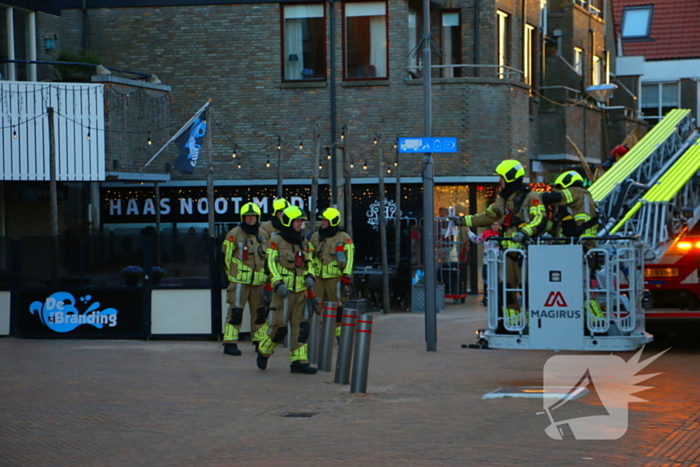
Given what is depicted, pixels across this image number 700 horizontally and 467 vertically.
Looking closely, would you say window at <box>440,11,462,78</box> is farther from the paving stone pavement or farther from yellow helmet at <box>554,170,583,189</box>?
yellow helmet at <box>554,170,583,189</box>

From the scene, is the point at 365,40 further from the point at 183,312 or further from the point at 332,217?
the point at 332,217

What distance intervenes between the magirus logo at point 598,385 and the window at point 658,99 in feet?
88.8

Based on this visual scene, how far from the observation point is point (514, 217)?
12.0 metres

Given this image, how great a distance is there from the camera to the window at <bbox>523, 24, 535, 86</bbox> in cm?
2778

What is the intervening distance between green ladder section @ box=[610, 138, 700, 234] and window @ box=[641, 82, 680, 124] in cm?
2427

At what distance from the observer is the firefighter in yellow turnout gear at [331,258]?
14.1 metres

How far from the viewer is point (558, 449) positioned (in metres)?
7.70

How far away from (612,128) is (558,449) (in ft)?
86.9

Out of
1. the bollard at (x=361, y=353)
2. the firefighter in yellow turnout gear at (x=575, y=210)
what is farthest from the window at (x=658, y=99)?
the bollard at (x=361, y=353)

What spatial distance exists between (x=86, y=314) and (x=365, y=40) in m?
11.9

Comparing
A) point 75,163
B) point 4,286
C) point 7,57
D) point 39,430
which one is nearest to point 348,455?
point 39,430

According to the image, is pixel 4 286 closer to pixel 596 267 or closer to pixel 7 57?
pixel 7 57

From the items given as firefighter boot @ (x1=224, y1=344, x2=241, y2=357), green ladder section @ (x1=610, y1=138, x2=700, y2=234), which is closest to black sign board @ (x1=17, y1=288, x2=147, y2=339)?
firefighter boot @ (x1=224, y1=344, x2=241, y2=357)

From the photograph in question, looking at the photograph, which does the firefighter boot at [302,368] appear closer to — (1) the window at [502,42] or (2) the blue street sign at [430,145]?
(2) the blue street sign at [430,145]
